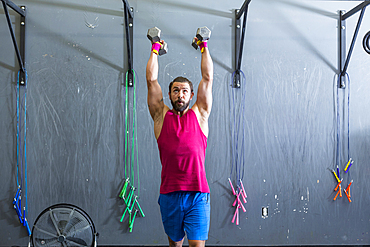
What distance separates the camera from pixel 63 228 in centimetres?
202

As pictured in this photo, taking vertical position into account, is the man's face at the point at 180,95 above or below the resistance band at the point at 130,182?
above

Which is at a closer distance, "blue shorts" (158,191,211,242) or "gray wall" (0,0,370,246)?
"blue shorts" (158,191,211,242)

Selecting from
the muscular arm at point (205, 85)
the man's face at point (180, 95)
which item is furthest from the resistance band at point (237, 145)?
the man's face at point (180, 95)

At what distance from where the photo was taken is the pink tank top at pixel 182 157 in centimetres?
184

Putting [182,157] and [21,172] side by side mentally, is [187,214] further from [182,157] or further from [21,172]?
[21,172]

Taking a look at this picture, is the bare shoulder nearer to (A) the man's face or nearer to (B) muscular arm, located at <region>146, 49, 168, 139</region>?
(B) muscular arm, located at <region>146, 49, 168, 139</region>

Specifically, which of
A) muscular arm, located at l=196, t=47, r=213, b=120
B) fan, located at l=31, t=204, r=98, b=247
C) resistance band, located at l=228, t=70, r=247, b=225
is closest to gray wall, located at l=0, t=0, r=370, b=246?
resistance band, located at l=228, t=70, r=247, b=225

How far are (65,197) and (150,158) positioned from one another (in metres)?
0.99

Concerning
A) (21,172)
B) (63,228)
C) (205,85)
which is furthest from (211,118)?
(21,172)

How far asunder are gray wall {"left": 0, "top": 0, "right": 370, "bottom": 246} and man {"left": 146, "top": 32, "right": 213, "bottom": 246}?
3.31 feet

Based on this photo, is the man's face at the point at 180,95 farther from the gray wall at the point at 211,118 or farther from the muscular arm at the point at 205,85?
the gray wall at the point at 211,118

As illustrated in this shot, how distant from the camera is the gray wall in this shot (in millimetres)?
2920

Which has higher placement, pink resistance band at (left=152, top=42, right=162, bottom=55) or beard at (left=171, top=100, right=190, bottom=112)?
pink resistance band at (left=152, top=42, right=162, bottom=55)

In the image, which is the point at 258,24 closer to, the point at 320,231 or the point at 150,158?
the point at 150,158
